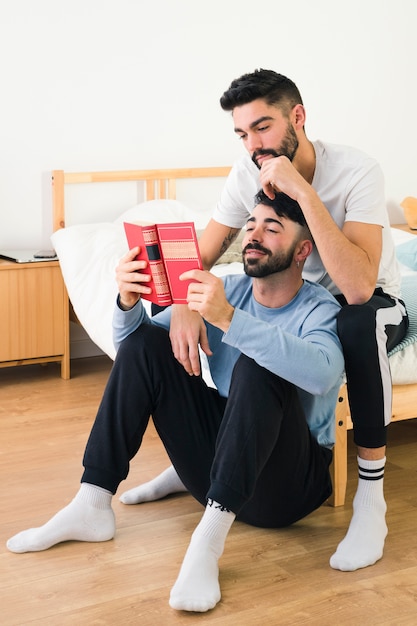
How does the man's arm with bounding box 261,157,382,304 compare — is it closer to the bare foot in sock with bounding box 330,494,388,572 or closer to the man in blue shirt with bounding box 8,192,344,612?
the man in blue shirt with bounding box 8,192,344,612

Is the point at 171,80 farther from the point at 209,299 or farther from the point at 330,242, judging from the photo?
the point at 209,299

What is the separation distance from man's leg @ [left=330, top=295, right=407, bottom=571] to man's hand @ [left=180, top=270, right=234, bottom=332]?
0.29m

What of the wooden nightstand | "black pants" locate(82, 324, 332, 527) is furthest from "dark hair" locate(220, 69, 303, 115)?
the wooden nightstand

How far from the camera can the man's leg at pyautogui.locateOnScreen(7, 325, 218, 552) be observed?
1787 mm

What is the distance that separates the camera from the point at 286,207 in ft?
6.00

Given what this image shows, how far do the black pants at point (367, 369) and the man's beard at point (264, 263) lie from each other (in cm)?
16

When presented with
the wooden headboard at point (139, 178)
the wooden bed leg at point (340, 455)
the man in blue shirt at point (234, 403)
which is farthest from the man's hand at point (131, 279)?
the wooden headboard at point (139, 178)

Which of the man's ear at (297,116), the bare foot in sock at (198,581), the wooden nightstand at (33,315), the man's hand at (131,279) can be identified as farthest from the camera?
the wooden nightstand at (33,315)

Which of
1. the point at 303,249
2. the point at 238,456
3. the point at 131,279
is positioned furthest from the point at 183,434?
the point at 303,249

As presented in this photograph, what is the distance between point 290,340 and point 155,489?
69 centimetres

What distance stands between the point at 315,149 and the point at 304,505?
31.3 inches

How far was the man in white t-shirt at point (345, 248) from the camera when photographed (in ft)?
5.85

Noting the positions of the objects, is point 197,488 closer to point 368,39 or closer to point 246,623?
point 246,623

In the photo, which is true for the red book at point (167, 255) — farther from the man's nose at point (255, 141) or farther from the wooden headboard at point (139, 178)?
the wooden headboard at point (139, 178)
